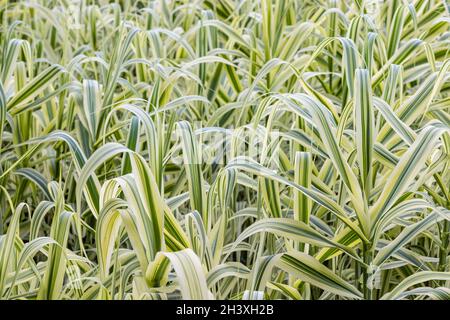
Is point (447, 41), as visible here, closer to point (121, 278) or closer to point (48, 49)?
point (121, 278)

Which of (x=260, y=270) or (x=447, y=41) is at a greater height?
(x=447, y=41)

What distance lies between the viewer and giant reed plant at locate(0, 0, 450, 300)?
39.8 inches

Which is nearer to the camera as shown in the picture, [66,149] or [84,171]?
[84,171]

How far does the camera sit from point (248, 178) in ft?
4.02

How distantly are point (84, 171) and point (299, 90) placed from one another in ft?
1.97

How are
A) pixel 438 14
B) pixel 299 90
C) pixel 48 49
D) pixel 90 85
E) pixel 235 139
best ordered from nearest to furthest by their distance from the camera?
pixel 235 139 < pixel 90 85 < pixel 299 90 < pixel 438 14 < pixel 48 49

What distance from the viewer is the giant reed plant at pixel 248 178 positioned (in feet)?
3.31

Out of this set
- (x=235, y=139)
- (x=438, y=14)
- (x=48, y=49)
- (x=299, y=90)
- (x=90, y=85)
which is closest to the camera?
Result: (x=235, y=139)

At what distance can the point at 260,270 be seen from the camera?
0.98 meters
